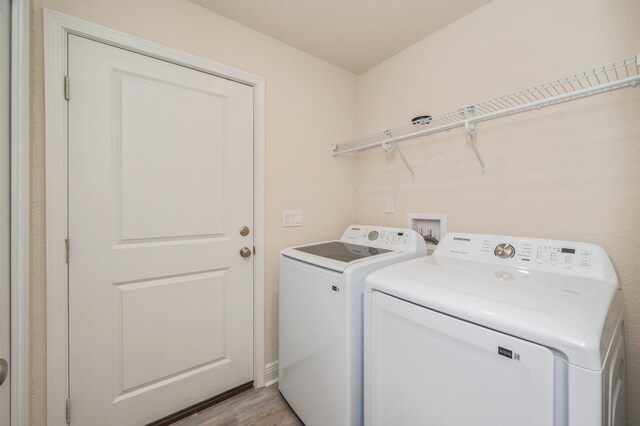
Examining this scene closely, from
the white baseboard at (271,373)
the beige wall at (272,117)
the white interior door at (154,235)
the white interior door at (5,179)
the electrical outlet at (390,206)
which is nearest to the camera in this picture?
the white interior door at (5,179)

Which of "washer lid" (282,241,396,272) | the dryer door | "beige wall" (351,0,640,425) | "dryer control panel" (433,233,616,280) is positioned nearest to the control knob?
"dryer control panel" (433,233,616,280)

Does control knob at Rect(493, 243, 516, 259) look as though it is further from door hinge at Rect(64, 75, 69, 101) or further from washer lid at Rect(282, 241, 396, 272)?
door hinge at Rect(64, 75, 69, 101)

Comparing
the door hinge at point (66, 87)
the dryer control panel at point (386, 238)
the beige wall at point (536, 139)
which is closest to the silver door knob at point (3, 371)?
the door hinge at point (66, 87)

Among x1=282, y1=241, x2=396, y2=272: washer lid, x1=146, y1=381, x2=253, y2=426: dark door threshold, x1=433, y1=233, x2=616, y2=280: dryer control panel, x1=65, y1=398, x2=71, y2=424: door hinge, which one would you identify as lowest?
x1=146, y1=381, x2=253, y2=426: dark door threshold

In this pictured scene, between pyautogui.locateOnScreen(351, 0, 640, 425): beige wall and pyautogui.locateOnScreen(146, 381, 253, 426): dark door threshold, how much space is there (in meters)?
1.60

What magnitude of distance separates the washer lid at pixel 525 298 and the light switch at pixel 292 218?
3.05ft

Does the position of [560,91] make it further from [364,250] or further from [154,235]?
A: [154,235]

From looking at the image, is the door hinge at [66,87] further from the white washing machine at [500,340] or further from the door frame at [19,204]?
the white washing machine at [500,340]

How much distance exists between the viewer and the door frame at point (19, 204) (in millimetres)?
957

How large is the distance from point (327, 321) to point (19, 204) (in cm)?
135

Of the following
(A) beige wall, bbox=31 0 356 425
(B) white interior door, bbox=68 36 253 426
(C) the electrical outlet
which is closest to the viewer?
(A) beige wall, bbox=31 0 356 425

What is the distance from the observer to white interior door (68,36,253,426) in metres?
1.26

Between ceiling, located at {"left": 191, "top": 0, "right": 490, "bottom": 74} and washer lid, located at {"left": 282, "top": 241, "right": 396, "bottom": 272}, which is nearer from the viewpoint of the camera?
washer lid, located at {"left": 282, "top": 241, "right": 396, "bottom": 272}

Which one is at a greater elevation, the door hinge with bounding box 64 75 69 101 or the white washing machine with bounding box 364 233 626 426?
the door hinge with bounding box 64 75 69 101
